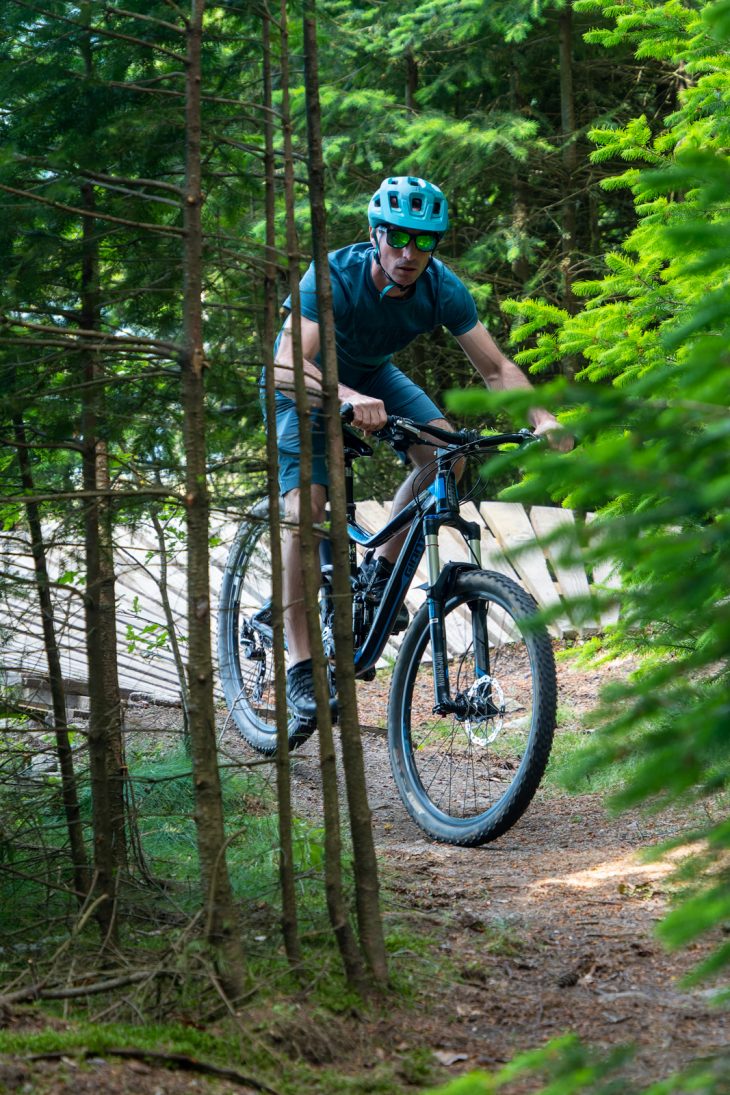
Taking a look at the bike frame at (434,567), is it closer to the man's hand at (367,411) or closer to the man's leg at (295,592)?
the man's leg at (295,592)

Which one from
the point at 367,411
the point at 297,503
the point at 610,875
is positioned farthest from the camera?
the point at 297,503

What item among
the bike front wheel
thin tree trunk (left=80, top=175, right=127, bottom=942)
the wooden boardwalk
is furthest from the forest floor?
the wooden boardwalk

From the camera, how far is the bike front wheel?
4.03 m

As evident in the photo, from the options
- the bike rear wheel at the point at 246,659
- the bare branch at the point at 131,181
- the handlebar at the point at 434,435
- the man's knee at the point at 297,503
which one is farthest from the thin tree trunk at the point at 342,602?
the bike rear wheel at the point at 246,659

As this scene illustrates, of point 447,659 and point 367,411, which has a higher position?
point 367,411

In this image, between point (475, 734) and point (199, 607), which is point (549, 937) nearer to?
point (475, 734)

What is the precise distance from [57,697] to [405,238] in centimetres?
231

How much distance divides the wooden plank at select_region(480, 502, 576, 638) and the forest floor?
13.2 feet

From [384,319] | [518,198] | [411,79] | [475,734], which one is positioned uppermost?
[411,79]

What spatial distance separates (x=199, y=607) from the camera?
2.44 metres

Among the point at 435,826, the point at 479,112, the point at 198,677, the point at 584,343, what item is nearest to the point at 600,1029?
the point at 198,677

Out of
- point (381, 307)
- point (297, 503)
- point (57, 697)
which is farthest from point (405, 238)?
point (57, 697)

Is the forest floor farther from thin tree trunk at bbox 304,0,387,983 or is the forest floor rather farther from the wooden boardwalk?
the wooden boardwalk

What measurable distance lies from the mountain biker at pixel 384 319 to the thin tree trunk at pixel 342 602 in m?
1.54
